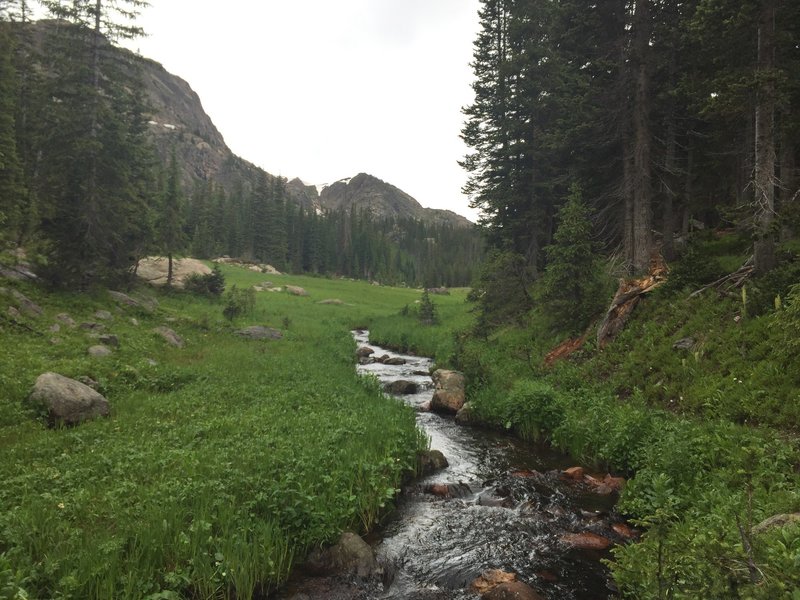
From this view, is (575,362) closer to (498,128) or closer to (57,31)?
(498,128)

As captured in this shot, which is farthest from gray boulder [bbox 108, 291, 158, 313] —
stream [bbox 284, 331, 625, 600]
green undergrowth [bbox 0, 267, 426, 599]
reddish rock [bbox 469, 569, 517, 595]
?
reddish rock [bbox 469, 569, 517, 595]

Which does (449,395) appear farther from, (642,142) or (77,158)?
(77,158)

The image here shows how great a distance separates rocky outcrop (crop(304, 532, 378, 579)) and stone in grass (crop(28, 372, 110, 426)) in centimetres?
770

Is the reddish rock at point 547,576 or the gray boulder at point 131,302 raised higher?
the gray boulder at point 131,302

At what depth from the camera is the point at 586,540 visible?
7.98m

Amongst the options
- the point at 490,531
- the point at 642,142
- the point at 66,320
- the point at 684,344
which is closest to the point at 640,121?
the point at 642,142

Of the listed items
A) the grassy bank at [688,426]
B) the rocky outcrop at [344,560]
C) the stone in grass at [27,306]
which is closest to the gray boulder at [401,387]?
the grassy bank at [688,426]

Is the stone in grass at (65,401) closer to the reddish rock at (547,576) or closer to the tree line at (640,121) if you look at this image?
the reddish rock at (547,576)

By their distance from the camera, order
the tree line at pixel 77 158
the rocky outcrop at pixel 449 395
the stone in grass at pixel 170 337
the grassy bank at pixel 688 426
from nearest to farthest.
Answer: the grassy bank at pixel 688 426 → the rocky outcrop at pixel 449 395 → the stone in grass at pixel 170 337 → the tree line at pixel 77 158

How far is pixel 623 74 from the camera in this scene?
67.9ft

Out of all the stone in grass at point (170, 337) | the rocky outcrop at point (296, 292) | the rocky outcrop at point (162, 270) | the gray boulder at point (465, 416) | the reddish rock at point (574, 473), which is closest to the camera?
the reddish rock at point (574, 473)

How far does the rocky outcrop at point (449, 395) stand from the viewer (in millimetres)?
16486

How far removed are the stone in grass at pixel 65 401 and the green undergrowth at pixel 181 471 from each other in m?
0.33

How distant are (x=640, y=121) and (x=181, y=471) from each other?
66.8ft
